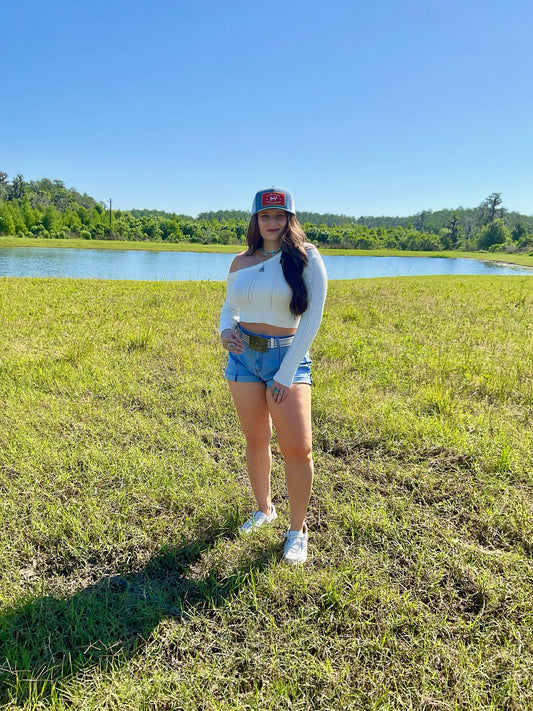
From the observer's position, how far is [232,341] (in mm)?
2023

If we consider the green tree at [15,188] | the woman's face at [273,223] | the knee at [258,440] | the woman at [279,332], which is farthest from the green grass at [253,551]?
the green tree at [15,188]

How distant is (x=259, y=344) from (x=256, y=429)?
0.51 m

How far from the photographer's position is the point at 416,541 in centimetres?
228

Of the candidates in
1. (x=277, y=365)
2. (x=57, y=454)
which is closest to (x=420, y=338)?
(x=277, y=365)

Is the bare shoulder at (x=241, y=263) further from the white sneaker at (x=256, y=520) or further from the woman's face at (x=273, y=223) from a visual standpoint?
the white sneaker at (x=256, y=520)

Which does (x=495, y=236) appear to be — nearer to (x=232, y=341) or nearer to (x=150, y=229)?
(x=150, y=229)

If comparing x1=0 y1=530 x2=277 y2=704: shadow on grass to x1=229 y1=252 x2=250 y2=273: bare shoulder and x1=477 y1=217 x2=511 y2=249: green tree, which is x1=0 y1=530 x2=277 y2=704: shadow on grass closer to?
x1=229 y1=252 x2=250 y2=273: bare shoulder

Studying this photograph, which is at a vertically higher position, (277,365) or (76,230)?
(76,230)

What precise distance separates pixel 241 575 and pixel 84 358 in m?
4.06

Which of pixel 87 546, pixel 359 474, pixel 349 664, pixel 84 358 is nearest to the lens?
pixel 349 664

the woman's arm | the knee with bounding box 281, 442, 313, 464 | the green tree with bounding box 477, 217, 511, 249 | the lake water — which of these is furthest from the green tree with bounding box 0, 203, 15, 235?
the green tree with bounding box 477, 217, 511, 249

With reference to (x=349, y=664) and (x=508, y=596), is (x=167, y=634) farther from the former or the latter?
(x=508, y=596)

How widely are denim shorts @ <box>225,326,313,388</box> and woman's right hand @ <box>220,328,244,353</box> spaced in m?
0.06

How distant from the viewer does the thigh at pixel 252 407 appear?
6.83 ft
